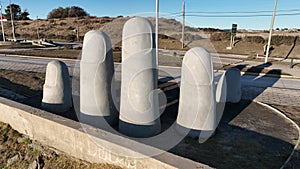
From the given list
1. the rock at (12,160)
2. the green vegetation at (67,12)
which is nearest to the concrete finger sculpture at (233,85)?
the rock at (12,160)

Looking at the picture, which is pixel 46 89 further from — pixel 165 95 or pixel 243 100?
pixel 243 100

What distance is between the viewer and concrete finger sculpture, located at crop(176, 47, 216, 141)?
20.2 ft

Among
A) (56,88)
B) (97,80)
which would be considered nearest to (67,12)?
(56,88)

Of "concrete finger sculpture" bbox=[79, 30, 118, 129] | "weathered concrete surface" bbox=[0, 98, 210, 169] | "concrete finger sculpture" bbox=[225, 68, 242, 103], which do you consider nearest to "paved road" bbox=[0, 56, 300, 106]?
"concrete finger sculpture" bbox=[225, 68, 242, 103]

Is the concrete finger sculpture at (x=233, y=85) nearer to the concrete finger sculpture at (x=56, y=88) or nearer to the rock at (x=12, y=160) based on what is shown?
the concrete finger sculpture at (x=56, y=88)

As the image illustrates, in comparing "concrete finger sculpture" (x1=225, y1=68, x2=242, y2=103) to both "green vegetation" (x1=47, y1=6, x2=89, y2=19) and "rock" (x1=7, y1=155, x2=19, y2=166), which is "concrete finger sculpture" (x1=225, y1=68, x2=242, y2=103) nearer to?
"rock" (x1=7, y1=155, x2=19, y2=166)

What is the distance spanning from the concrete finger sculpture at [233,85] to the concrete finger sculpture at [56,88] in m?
6.63

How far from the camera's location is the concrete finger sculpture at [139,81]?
590 centimetres

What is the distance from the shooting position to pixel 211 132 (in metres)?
6.66

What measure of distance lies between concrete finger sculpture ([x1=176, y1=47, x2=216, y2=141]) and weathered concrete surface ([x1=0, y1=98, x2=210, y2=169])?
7.29ft

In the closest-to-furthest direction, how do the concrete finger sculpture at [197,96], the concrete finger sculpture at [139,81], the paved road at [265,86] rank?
the concrete finger sculpture at [139,81], the concrete finger sculpture at [197,96], the paved road at [265,86]

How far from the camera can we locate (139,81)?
6082 mm

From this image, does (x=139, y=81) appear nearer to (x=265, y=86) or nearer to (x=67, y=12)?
(x=265, y=86)

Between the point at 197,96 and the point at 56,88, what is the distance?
16.6 ft
